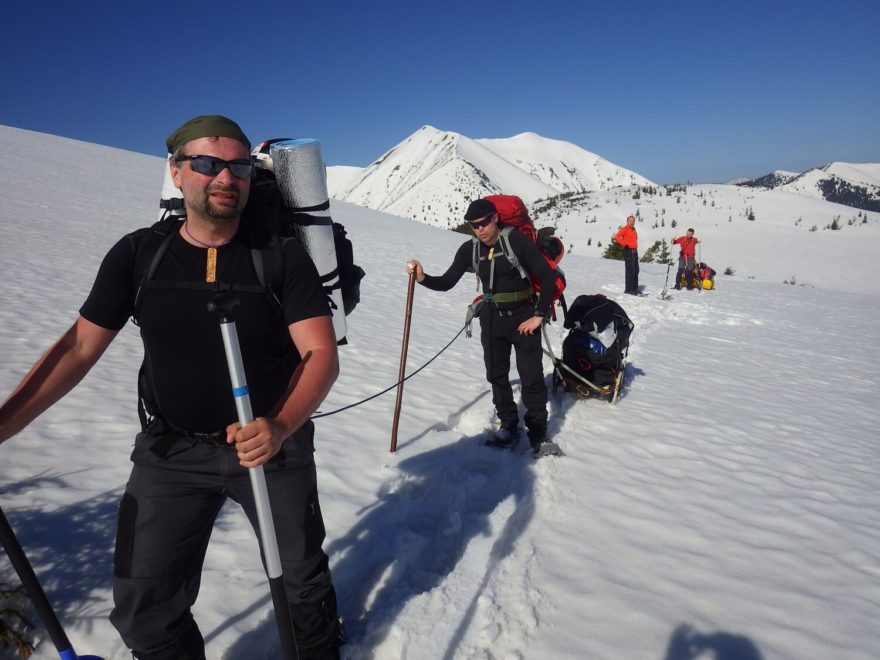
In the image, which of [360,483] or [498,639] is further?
[360,483]

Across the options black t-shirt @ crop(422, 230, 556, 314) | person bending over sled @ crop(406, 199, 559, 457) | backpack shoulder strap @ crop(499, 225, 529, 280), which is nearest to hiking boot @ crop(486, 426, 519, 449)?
person bending over sled @ crop(406, 199, 559, 457)

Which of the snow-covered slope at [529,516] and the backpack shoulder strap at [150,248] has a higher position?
the backpack shoulder strap at [150,248]

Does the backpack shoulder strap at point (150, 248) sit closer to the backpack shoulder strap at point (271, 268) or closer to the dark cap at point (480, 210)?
the backpack shoulder strap at point (271, 268)

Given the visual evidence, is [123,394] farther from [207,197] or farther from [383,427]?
[207,197]

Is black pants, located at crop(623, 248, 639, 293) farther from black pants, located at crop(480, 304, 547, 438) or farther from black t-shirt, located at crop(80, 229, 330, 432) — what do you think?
black t-shirt, located at crop(80, 229, 330, 432)

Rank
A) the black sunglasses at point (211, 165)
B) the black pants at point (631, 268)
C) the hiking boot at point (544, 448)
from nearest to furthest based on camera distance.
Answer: the black sunglasses at point (211, 165)
the hiking boot at point (544, 448)
the black pants at point (631, 268)

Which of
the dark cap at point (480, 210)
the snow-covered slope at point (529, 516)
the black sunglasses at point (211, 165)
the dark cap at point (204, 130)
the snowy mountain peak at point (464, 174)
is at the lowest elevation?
the snow-covered slope at point (529, 516)

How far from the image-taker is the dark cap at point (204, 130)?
1875 millimetres

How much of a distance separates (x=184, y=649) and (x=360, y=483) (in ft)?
7.02

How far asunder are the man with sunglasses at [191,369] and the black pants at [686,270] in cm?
1807

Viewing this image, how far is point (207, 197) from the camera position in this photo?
184cm

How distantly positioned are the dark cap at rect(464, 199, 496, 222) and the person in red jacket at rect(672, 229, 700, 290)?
14.5 meters

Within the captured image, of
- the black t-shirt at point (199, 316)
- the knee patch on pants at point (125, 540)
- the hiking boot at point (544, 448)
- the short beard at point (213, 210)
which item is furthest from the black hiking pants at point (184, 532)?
the hiking boot at point (544, 448)

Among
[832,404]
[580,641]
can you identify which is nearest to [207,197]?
[580,641]
